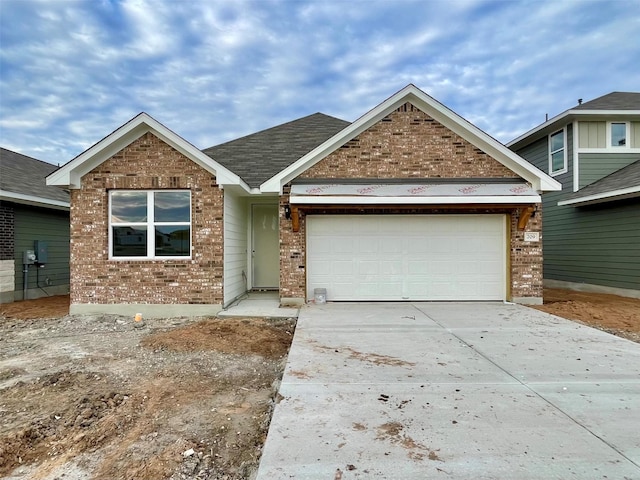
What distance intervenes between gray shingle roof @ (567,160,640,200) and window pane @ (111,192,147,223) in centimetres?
1241

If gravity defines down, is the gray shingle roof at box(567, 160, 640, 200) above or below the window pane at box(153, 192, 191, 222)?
above

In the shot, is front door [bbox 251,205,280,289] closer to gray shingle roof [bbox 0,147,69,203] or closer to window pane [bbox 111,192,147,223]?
window pane [bbox 111,192,147,223]

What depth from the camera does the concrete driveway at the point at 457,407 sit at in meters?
2.51

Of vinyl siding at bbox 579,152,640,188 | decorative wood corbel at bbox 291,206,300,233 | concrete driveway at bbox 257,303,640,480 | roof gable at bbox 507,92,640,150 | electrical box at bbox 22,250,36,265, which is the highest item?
roof gable at bbox 507,92,640,150

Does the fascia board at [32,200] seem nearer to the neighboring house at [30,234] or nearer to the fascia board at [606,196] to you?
the neighboring house at [30,234]

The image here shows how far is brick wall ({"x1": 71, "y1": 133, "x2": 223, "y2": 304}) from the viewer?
27.3 feet

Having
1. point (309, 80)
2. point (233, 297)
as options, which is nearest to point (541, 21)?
point (309, 80)

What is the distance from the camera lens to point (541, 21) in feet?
36.5

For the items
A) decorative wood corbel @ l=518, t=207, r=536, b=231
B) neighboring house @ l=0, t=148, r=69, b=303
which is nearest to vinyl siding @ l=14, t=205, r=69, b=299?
neighboring house @ l=0, t=148, r=69, b=303

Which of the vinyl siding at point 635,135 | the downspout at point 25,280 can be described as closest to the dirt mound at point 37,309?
the downspout at point 25,280

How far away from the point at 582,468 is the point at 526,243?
300 inches

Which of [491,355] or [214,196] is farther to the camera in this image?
[214,196]

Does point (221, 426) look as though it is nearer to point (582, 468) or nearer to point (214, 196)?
point (582, 468)

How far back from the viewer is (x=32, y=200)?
10.5 meters
